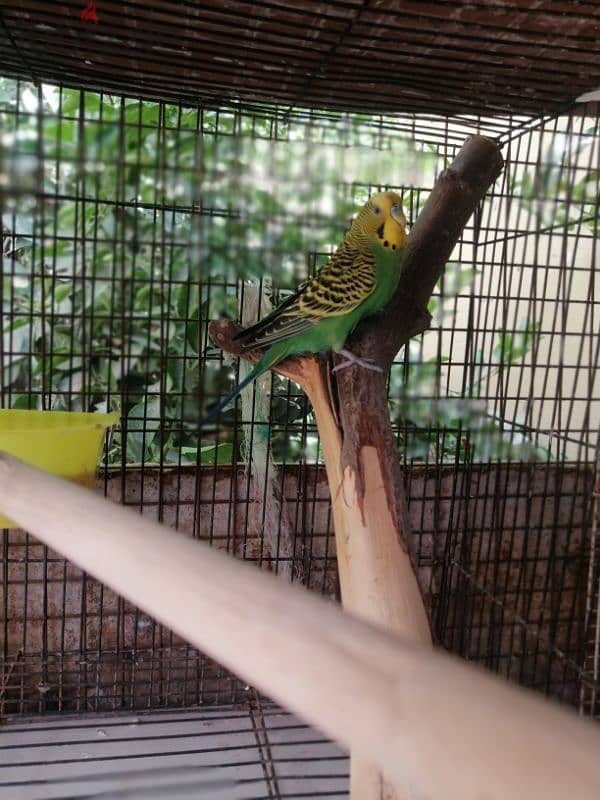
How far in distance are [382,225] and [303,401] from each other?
0.51 metres

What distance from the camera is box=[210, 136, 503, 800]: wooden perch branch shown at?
69 cm

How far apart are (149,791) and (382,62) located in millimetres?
1279

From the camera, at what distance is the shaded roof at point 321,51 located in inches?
35.2

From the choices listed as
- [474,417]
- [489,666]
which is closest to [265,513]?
[474,417]

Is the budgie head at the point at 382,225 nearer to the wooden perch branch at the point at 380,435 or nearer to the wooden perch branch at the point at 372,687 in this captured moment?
the wooden perch branch at the point at 380,435

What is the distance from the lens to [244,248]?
140 centimetres

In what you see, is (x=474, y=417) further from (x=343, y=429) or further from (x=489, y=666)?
(x=343, y=429)

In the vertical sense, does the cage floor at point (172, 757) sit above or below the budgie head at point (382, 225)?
below

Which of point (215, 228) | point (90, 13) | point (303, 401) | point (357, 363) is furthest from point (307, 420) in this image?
point (90, 13)

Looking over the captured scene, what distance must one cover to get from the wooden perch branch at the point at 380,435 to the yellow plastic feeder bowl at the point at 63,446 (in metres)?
0.26

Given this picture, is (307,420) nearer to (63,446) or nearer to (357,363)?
(357,363)

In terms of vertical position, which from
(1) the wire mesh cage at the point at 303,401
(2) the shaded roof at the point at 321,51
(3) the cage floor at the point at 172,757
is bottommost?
(3) the cage floor at the point at 172,757

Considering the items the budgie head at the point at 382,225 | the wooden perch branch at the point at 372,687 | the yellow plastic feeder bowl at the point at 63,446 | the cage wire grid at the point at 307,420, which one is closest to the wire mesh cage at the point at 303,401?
the cage wire grid at the point at 307,420

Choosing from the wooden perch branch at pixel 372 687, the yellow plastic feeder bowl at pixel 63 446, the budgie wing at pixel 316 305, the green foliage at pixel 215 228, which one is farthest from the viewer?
the green foliage at pixel 215 228
